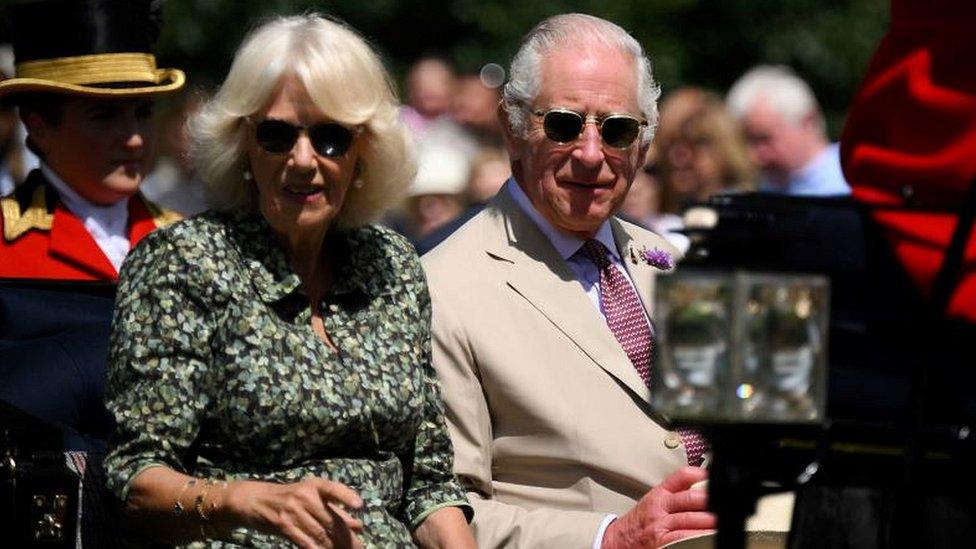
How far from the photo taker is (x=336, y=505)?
3707 mm

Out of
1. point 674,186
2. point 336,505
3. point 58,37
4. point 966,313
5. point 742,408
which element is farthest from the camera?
point 674,186

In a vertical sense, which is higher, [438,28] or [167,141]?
[438,28]

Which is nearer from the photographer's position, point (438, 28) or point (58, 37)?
point (58, 37)

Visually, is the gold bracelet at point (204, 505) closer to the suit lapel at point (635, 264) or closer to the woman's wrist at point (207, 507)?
the woman's wrist at point (207, 507)

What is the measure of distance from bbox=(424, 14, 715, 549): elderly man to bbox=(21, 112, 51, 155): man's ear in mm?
1533

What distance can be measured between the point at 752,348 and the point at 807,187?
6920 millimetres

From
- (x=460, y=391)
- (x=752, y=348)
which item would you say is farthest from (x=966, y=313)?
(x=460, y=391)

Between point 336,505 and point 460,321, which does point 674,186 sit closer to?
point 460,321

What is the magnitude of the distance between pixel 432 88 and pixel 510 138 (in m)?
5.91

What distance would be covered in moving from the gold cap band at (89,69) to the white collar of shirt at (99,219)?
10.5 inches

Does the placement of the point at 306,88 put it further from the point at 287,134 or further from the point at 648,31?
the point at 648,31

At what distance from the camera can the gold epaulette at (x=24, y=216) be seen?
559cm

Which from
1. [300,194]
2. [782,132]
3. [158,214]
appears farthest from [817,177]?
[300,194]

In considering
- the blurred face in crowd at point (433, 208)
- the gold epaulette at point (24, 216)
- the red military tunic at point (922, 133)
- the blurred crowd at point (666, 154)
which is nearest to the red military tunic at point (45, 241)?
the gold epaulette at point (24, 216)
